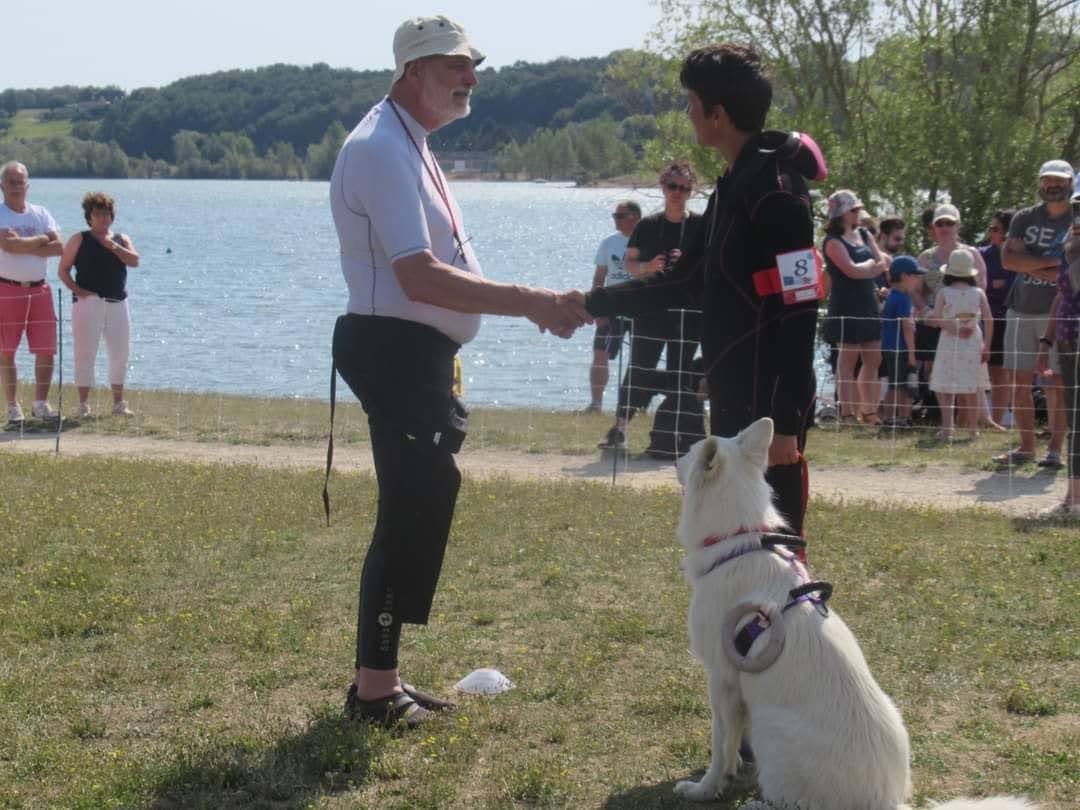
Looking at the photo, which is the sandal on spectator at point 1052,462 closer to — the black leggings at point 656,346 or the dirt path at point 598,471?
the dirt path at point 598,471

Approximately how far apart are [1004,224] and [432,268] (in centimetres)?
957

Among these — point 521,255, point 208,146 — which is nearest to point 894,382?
point 521,255

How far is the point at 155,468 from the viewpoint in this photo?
35.9 ft

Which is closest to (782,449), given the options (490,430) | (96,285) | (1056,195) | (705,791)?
(705,791)

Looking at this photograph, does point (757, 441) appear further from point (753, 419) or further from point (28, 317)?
point (28, 317)

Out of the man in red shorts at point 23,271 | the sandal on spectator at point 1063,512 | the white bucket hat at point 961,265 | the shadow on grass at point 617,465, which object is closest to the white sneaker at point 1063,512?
the sandal on spectator at point 1063,512

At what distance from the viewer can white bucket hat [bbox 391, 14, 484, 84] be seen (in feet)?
15.1

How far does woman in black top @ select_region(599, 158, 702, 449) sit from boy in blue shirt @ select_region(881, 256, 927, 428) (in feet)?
7.87

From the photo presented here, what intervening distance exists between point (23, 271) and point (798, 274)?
424 inches

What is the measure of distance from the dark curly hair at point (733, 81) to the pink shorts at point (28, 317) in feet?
33.8

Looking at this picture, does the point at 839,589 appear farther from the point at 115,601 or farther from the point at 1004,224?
the point at 1004,224

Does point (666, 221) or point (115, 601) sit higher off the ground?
point (666, 221)

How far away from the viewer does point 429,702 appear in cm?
521

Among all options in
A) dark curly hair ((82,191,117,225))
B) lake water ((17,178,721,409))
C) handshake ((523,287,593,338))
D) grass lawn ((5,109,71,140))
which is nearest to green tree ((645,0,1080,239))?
lake water ((17,178,721,409))
